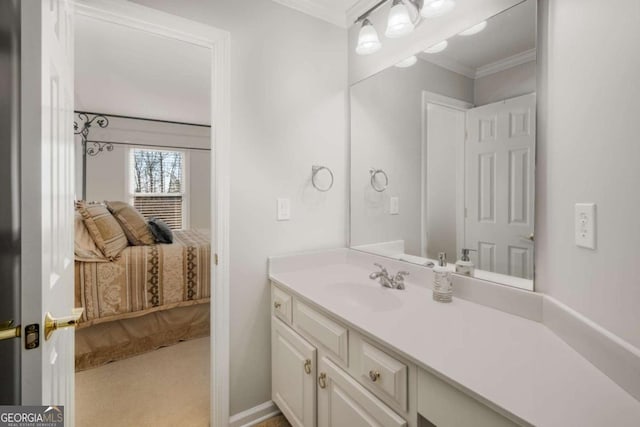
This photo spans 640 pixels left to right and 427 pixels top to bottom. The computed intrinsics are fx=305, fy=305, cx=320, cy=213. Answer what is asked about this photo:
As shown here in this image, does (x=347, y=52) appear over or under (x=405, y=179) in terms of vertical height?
over

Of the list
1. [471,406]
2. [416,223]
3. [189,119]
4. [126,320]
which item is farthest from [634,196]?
[189,119]

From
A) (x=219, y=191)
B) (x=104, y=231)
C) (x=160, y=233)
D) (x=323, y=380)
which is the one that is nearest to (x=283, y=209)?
(x=219, y=191)

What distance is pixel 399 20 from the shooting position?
1.50 meters

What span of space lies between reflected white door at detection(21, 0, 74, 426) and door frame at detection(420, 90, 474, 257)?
1453mm

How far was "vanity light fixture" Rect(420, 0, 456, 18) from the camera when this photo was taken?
1.35m

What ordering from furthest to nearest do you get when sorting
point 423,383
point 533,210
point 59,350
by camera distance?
1. point 533,210
2. point 59,350
3. point 423,383

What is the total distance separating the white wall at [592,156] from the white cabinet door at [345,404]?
641 millimetres

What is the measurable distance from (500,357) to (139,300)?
8.20 ft

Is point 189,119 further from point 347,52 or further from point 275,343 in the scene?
point 275,343

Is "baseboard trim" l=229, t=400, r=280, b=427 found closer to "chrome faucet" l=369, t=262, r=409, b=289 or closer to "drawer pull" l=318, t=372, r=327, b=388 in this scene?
"drawer pull" l=318, t=372, r=327, b=388

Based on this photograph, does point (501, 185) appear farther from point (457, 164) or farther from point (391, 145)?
point (391, 145)

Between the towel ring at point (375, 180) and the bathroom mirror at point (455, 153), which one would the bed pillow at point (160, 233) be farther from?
the towel ring at point (375, 180)

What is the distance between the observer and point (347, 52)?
2035 millimetres

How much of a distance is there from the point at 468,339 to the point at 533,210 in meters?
0.54
